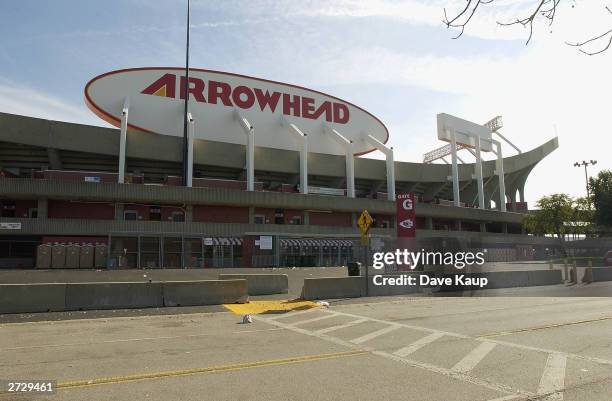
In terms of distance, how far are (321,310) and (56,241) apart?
32.8 m

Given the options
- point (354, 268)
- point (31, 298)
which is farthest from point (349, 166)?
point (31, 298)

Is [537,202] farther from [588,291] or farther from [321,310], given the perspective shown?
[321,310]

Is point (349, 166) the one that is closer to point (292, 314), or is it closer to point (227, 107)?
point (227, 107)

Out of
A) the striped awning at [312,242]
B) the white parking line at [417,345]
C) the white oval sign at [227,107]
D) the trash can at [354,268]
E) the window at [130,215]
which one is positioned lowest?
the white parking line at [417,345]

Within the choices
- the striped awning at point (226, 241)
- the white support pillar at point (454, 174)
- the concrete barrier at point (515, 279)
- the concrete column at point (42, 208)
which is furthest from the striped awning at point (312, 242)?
the concrete barrier at point (515, 279)

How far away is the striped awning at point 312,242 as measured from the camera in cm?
4491

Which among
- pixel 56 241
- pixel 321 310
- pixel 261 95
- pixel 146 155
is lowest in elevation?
pixel 321 310

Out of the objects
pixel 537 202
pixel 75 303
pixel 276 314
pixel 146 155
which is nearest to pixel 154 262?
pixel 146 155

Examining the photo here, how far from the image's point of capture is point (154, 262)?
1490 inches

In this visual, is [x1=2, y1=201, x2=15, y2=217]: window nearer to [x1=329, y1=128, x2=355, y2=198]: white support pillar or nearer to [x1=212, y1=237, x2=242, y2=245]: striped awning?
[x1=212, y1=237, x2=242, y2=245]: striped awning

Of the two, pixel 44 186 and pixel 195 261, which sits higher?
pixel 44 186

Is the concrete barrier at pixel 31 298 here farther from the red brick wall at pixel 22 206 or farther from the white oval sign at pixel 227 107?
the white oval sign at pixel 227 107

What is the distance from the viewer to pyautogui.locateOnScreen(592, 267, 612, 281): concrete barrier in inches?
1054

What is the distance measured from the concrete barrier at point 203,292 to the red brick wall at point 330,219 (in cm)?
3475
